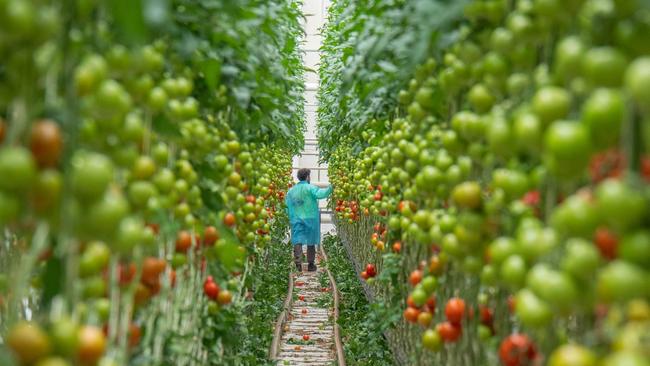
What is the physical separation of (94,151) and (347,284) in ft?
26.6

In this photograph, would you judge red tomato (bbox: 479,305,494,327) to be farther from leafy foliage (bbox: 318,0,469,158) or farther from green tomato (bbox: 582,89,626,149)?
green tomato (bbox: 582,89,626,149)

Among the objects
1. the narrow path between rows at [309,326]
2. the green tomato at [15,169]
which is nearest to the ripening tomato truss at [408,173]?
the green tomato at [15,169]

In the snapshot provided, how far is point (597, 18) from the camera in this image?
1.16 meters

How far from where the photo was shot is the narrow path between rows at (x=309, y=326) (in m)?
6.76

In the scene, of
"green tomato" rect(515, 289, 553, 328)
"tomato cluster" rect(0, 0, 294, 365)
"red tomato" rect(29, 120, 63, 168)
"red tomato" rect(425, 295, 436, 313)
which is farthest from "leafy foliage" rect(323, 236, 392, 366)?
"red tomato" rect(29, 120, 63, 168)

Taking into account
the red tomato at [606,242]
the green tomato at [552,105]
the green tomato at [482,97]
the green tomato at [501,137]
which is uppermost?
the green tomato at [482,97]

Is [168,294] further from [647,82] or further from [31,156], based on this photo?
[647,82]

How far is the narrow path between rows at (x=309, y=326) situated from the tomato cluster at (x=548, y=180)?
4.19 meters

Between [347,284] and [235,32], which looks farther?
[347,284]

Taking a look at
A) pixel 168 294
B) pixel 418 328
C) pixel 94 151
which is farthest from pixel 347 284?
pixel 94 151

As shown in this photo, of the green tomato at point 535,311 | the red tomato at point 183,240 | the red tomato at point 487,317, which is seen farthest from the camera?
the red tomato at point 183,240

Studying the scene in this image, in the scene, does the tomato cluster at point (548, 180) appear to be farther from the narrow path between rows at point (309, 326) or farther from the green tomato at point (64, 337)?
the narrow path between rows at point (309, 326)

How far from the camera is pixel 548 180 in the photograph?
4.53 ft

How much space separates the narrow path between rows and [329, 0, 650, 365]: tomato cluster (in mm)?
4191
